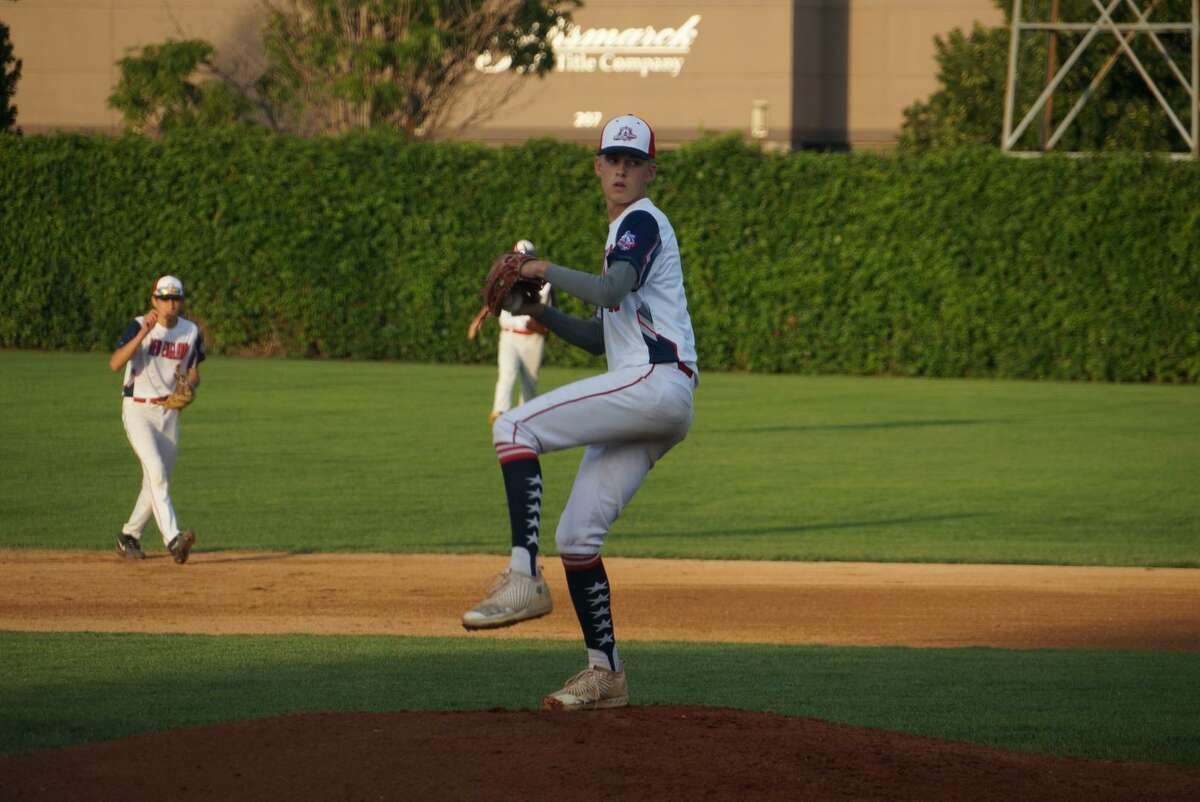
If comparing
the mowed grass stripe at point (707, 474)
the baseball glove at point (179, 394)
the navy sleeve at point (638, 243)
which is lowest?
the mowed grass stripe at point (707, 474)

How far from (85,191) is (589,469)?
28.6m

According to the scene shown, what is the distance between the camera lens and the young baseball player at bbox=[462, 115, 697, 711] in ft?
21.2

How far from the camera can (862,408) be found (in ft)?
82.7

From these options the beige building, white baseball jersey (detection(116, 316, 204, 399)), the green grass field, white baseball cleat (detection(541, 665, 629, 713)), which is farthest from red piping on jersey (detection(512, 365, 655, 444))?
the beige building

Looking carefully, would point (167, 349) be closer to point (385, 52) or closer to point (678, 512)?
point (678, 512)

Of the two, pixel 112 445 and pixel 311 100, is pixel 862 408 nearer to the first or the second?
pixel 112 445

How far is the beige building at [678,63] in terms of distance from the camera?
5069 centimetres

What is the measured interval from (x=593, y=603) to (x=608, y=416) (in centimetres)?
84

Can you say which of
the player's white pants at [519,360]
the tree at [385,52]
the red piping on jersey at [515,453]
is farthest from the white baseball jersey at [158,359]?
the tree at [385,52]

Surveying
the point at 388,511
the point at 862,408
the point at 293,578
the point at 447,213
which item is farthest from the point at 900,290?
the point at 293,578

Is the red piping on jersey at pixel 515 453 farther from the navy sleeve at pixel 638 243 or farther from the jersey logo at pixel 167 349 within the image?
the jersey logo at pixel 167 349

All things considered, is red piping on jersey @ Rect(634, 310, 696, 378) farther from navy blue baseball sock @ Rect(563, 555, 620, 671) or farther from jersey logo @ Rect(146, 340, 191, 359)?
jersey logo @ Rect(146, 340, 191, 359)

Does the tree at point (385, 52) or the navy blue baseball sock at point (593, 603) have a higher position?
the tree at point (385, 52)

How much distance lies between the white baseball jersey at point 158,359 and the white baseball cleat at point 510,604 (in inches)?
291
